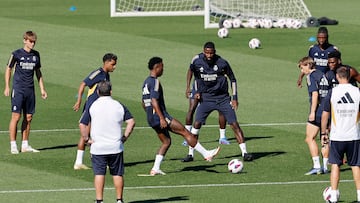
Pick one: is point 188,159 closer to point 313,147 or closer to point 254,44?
point 313,147

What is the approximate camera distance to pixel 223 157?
963 inches

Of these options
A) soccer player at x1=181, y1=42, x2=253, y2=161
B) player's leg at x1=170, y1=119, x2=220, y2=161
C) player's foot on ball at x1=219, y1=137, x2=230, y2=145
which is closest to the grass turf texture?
player's foot on ball at x1=219, y1=137, x2=230, y2=145

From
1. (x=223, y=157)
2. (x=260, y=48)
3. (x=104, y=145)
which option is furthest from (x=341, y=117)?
(x=260, y=48)

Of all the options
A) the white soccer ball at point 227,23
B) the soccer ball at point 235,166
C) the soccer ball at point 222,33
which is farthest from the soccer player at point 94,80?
the white soccer ball at point 227,23

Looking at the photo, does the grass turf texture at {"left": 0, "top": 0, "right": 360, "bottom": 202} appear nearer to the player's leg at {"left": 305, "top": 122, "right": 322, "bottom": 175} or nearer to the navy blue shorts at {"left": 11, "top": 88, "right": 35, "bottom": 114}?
the player's leg at {"left": 305, "top": 122, "right": 322, "bottom": 175}

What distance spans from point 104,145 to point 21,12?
35823 mm

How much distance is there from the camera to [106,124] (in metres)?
18.6

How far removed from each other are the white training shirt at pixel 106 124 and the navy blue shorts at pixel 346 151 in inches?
141

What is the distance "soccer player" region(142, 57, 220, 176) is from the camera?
859 inches

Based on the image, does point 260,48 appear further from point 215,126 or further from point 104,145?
point 104,145

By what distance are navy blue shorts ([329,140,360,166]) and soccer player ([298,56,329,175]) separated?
2.64m

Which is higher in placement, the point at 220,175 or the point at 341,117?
the point at 341,117

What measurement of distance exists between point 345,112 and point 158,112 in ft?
13.7

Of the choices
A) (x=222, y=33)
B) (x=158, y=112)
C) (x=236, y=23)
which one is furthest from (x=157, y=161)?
(x=236, y=23)
